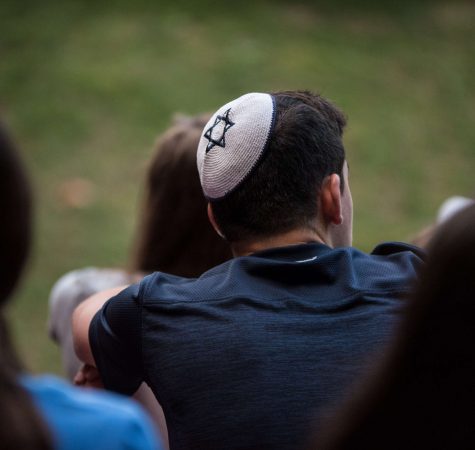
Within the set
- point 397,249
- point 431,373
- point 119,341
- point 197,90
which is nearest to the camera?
point 431,373

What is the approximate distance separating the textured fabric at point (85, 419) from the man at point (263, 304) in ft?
1.18

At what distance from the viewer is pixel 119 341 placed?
174 centimetres

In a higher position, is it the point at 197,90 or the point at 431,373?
the point at 197,90

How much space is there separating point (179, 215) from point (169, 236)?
81 mm

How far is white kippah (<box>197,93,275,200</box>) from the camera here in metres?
1.80

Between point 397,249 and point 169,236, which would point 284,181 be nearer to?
point 397,249

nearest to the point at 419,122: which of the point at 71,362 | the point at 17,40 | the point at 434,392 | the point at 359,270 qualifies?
the point at 17,40

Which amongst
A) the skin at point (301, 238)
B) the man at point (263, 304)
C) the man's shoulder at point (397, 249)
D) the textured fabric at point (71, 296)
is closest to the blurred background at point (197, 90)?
the textured fabric at point (71, 296)

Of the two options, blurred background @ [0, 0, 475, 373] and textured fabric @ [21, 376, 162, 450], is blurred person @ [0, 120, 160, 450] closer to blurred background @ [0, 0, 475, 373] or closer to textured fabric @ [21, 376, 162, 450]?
textured fabric @ [21, 376, 162, 450]

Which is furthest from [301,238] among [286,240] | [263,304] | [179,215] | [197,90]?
[197,90]

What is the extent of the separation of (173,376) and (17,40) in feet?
20.1

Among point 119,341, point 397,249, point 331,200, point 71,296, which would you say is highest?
point 331,200

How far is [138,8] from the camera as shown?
7.66 m

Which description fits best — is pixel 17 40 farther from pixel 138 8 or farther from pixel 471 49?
pixel 471 49
